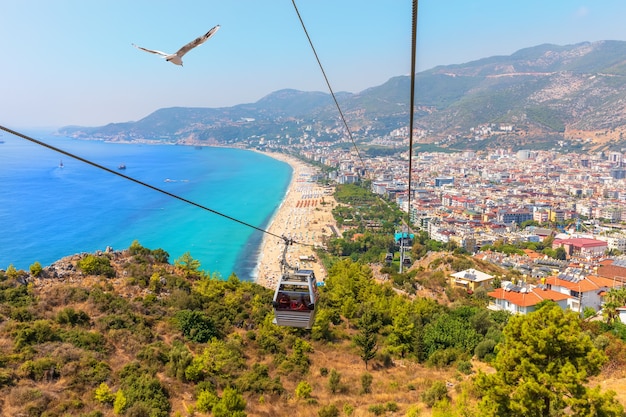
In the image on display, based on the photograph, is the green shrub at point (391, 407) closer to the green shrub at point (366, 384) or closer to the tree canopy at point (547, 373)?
the green shrub at point (366, 384)

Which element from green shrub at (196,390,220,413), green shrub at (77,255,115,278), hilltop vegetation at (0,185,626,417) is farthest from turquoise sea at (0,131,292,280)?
green shrub at (196,390,220,413)

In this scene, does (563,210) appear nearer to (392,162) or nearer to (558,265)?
(558,265)

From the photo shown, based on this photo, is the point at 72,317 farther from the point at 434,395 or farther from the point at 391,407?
the point at 434,395

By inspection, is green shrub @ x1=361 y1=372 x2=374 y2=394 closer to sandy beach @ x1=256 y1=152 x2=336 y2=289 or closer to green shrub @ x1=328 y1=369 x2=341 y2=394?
green shrub @ x1=328 y1=369 x2=341 y2=394

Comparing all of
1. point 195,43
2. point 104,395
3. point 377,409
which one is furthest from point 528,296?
point 195,43

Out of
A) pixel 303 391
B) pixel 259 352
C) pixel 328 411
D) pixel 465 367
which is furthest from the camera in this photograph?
pixel 259 352

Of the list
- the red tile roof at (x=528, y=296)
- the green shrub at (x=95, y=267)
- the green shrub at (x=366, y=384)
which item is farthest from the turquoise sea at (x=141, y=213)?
the green shrub at (x=366, y=384)
